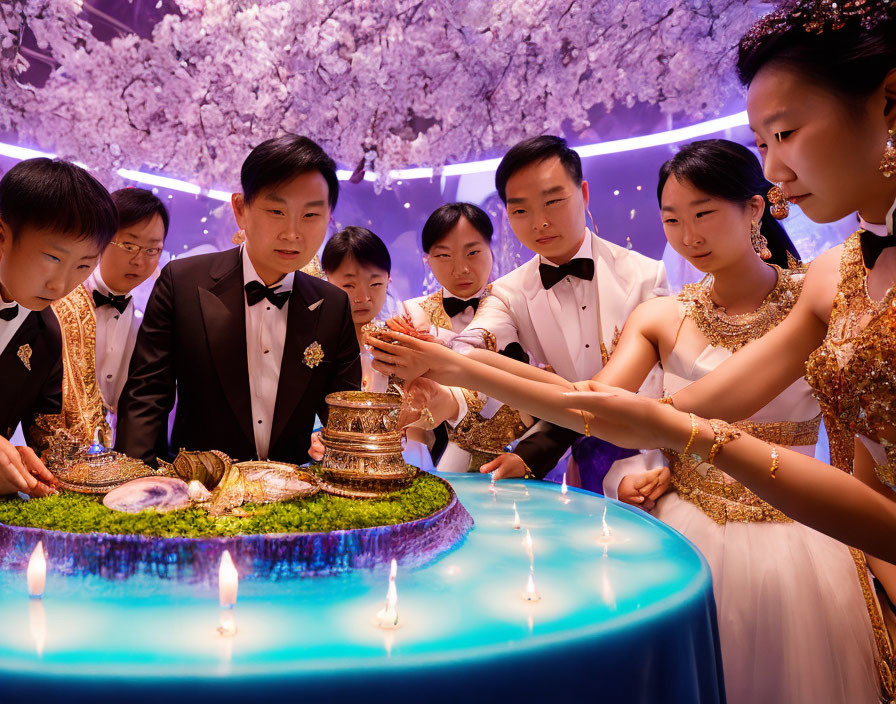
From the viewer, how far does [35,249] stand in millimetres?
2281

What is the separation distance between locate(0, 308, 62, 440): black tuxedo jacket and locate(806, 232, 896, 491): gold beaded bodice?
8.63 ft

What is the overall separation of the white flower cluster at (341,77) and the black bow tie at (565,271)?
407 centimetres

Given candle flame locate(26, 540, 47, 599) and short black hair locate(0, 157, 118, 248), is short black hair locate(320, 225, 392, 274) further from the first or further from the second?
candle flame locate(26, 540, 47, 599)

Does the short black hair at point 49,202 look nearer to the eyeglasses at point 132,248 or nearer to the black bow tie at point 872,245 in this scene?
the eyeglasses at point 132,248

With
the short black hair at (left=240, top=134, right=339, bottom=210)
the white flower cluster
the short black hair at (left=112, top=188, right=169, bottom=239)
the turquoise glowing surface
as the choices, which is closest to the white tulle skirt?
the turquoise glowing surface

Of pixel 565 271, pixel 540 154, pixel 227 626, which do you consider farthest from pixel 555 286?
pixel 227 626

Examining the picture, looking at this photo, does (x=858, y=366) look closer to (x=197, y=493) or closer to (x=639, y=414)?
(x=639, y=414)

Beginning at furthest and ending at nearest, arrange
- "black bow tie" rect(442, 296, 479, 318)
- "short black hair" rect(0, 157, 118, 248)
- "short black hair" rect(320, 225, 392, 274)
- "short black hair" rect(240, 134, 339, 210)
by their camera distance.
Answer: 1. "short black hair" rect(320, 225, 392, 274)
2. "black bow tie" rect(442, 296, 479, 318)
3. "short black hair" rect(240, 134, 339, 210)
4. "short black hair" rect(0, 157, 118, 248)

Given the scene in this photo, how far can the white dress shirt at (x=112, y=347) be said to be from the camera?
4.73 m

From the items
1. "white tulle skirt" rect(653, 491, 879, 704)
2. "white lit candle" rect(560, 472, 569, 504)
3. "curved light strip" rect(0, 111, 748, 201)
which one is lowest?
"white tulle skirt" rect(653, 491, 879, 704)

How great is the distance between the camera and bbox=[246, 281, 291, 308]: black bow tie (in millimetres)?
3057

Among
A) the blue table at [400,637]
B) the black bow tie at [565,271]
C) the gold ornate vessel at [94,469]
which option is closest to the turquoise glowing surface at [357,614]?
the blue table at [400,637]

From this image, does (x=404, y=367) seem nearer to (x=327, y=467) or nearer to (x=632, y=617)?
→ (x=327, y=467)

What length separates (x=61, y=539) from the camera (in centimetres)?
151
